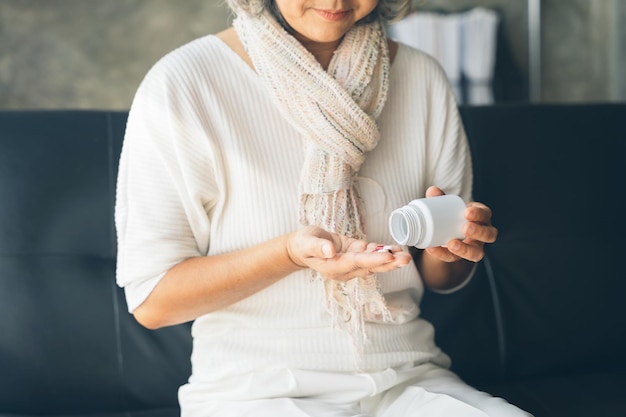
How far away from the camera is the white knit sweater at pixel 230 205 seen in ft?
3.82

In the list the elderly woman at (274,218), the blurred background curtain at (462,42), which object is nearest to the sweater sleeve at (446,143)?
the elderly woman at (274,218)

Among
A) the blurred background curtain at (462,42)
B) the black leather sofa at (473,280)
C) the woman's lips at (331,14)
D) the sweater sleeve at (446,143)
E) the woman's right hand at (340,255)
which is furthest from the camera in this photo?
the blurred background curtain at (462,42)

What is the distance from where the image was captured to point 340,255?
3.25ft

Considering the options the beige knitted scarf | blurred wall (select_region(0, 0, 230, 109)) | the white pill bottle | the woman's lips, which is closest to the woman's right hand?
the white pill bottle

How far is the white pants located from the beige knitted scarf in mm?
72

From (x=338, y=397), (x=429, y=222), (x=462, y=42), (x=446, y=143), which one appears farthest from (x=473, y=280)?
(x=462, y=42)

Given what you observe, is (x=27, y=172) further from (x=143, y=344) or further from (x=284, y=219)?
(x=284, y=219)

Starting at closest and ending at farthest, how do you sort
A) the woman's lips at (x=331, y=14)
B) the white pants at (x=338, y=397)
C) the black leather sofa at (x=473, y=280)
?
the white pants at (x=338, y=397), the woman's lips at (x=331, y=14), the black leather sofa at (x=473, y=280)

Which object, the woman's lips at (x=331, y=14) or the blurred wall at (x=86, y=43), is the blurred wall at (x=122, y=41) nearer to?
the blurred wall at (x=86, y=43)

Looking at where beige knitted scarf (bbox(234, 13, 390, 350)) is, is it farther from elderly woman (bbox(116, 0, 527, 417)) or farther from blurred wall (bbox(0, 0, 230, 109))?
blurred wall (bbox(0, 0, 230, 109))

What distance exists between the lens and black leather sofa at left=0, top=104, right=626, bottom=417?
1.45 meters

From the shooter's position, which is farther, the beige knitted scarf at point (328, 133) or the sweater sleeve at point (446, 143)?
the sweater sleeve at point (446, 143)

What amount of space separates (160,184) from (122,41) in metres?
2.54

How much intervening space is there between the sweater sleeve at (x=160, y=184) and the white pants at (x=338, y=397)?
0.63 feet
